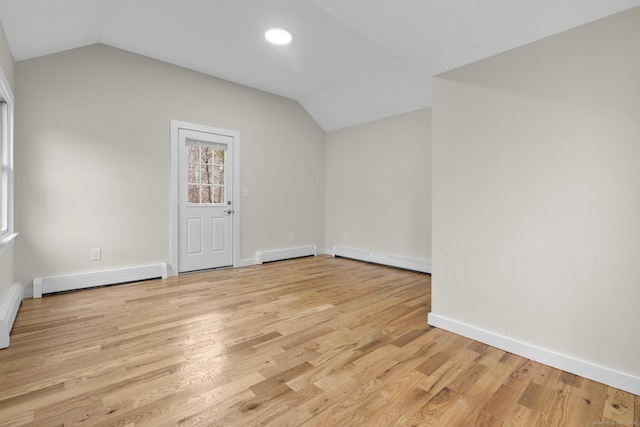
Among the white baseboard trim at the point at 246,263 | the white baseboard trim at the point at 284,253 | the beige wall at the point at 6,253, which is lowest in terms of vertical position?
the white baseboard trim at the point at 246,263

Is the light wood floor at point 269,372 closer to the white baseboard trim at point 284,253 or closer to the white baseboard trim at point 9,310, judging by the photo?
the white baseboard trim at point 9,310

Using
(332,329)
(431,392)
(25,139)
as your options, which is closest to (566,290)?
(431,392)

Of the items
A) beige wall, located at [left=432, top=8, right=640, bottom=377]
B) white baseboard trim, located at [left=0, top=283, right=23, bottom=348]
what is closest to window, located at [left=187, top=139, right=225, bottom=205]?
white baseboard trim, located at [left=0, top=283, right=23, bottom=348]

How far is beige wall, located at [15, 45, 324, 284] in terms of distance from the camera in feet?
10.1

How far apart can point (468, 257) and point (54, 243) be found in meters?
4.03

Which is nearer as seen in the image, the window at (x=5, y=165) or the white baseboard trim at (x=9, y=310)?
the white baseboard trim at (x=9, y=310)

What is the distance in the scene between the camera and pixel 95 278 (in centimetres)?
338

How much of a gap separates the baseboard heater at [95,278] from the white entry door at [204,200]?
34cm

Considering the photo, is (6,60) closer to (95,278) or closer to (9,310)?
(9,310)

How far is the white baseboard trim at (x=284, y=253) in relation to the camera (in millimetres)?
4789

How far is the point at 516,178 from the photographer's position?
6.61 ft

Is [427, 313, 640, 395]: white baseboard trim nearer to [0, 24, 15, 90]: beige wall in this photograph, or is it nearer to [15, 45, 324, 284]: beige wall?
[15, 45, 324, 284]: beige wall

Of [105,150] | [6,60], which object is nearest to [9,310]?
[105,150]

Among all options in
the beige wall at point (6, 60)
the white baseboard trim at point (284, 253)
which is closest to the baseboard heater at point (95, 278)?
the white baseboard trim at point (284, 253)
